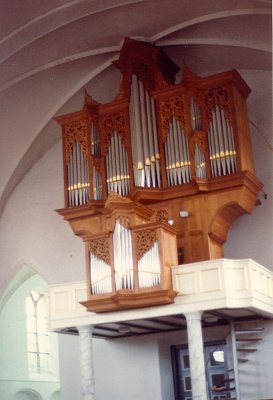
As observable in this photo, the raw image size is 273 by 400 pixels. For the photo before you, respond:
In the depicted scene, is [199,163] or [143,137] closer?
[199,163]

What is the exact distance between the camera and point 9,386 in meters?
24.5

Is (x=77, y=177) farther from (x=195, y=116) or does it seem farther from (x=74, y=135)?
(x=195, y=116)

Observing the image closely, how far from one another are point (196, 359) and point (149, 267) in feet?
7.18

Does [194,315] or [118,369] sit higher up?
[194,315]

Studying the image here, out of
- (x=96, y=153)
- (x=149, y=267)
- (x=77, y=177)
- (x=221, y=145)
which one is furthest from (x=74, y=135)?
(x=149, y=267)

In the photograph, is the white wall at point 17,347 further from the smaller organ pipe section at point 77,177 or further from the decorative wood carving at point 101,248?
the decorative wood carving at point 101,248

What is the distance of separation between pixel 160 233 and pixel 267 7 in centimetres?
578

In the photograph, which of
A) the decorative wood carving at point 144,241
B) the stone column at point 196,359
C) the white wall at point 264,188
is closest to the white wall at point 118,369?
the white wall at point 264,188

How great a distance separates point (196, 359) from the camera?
1528cm

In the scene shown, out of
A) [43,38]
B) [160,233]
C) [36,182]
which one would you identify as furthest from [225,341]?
[43,38]

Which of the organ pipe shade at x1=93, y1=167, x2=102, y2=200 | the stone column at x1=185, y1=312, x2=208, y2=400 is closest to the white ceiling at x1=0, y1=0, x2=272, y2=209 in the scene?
the organ pipe shade at x1=93, y1=167, x2=102, y2=200

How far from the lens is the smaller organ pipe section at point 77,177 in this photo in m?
18.8

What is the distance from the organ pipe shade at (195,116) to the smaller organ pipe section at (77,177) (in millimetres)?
3103

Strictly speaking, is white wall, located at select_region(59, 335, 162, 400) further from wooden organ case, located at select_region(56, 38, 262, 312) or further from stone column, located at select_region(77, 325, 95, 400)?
wooden organ case, located at select_region(56, 38, 262, 312)
